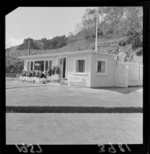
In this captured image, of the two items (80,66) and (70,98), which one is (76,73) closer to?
(80,66)

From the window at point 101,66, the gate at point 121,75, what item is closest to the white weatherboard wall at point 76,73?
the window at point 101,66

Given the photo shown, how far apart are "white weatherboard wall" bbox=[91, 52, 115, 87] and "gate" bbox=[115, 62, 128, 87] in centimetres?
22

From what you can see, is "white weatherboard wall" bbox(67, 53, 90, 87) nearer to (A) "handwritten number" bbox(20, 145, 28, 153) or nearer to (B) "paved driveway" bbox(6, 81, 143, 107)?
(B) "paved driveway" bbox(6, 81, 143, 107)

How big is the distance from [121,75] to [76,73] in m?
2.36

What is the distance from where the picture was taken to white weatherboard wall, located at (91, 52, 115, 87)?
817cm

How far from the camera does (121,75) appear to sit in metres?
9.02

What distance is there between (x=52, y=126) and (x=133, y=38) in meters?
9.89

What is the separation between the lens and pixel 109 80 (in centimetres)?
880

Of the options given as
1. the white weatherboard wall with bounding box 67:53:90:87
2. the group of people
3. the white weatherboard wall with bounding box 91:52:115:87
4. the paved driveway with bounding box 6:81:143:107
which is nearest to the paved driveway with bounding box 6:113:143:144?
the paved driveway with bounding box 6:81:143:107

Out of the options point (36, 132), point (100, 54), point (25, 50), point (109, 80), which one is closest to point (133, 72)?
point (109, 80)

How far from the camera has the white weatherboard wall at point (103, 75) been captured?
817 centimetres
